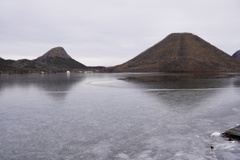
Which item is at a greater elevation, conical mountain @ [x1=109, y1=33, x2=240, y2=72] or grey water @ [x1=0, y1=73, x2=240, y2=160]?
conical mountain @ [x1=109, y1=33, x2=240, y2=72]

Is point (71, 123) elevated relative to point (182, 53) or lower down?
lower down

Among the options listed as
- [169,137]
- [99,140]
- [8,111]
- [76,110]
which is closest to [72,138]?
[99,140]

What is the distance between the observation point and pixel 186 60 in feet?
543

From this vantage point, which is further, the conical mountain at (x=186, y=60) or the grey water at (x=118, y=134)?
the conical mountain at (x=186, y=60)

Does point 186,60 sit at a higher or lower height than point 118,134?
higher

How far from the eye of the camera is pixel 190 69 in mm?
156125

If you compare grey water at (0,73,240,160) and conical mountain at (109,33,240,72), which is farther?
conical mountain at (109,33,240,72)

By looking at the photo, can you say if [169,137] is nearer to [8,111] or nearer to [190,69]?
[8,111]

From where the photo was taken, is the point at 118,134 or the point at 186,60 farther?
the point at 186,60

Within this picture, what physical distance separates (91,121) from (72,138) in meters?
2.41

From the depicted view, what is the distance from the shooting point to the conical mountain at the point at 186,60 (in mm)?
160875

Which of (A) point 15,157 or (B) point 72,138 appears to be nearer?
(A) point 15,157

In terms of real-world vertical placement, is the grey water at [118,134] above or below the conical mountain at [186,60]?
below

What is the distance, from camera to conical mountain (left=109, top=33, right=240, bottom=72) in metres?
161
